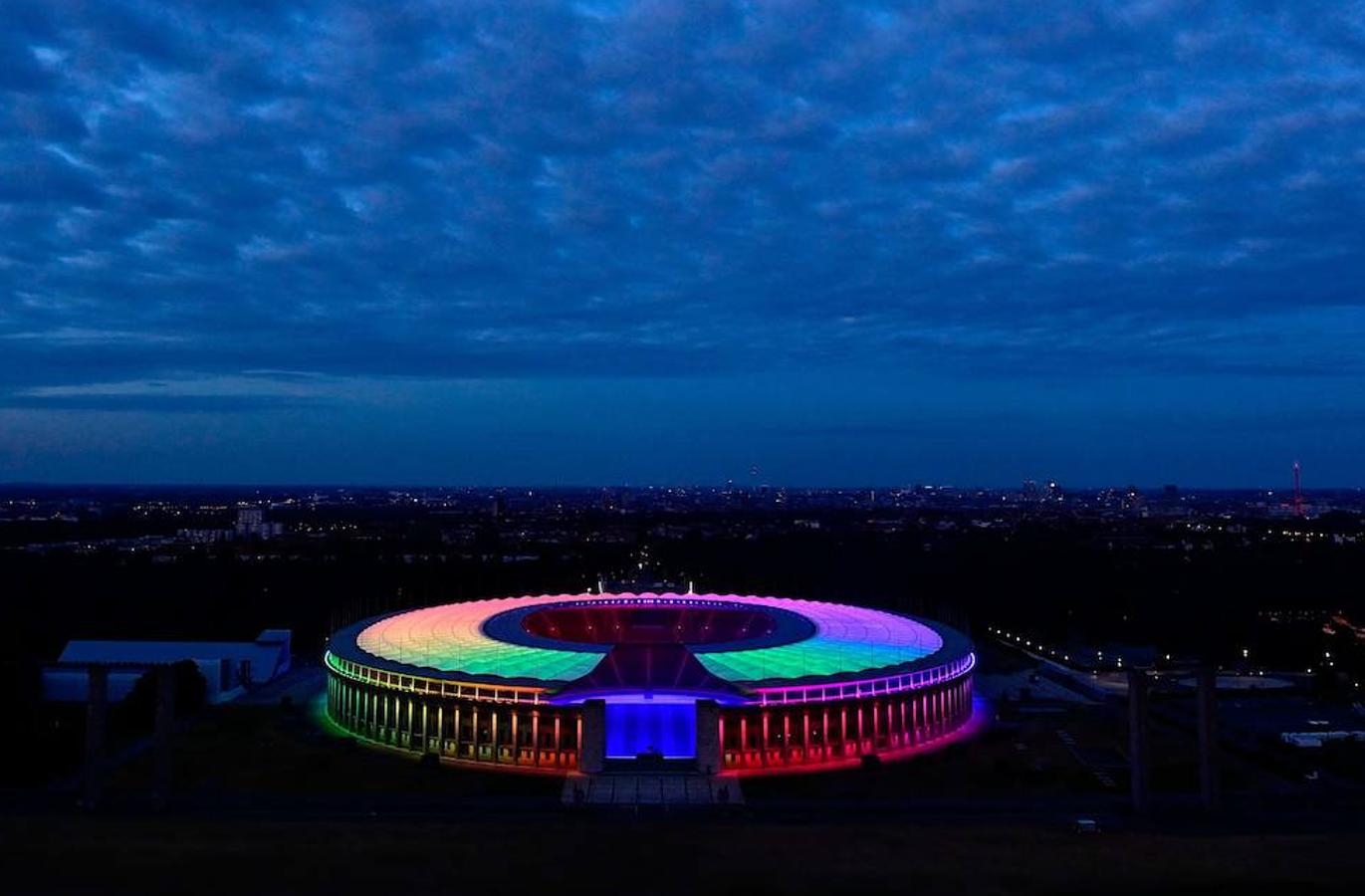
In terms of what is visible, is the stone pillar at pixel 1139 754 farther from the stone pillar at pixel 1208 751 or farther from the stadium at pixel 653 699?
the stadium at pixel 653 699

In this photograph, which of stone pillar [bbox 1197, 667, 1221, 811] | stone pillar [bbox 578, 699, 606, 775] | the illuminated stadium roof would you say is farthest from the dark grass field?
the illuminated stadium roof

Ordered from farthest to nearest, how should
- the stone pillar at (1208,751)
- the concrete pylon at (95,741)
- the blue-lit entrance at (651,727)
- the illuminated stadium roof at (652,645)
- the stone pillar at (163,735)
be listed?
the illuminated stadium roof at (652,645)
the blue-lit entrance at (651,727)
the stone pillar at (1208,751)
the stone pillar at (163,735)
the concrete pylon at (95,741)

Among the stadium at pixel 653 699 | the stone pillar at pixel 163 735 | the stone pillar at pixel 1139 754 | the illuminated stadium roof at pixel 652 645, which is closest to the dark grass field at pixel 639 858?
the stone pillar at pixel 163 735

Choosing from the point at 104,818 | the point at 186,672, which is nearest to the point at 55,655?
the point at 186,672

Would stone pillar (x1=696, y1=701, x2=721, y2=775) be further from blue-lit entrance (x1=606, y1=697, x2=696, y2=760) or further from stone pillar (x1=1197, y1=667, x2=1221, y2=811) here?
stone pillar (x1=1197, y1=667, x2=1221, y2=811)

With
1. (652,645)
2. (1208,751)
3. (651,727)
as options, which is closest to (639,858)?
(651,727)

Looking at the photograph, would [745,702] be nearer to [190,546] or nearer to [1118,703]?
[1118,703]
